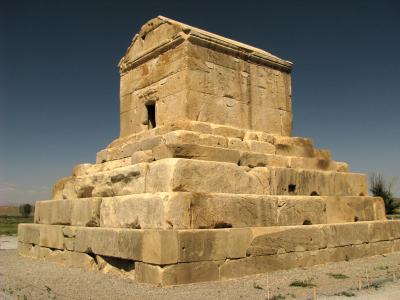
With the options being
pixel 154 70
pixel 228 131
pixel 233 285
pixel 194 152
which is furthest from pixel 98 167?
pixel 233 285

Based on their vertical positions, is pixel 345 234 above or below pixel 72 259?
above

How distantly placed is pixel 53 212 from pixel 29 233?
1.17 metres

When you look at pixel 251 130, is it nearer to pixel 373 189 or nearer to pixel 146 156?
pixel 146 156

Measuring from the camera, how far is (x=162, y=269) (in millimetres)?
5730

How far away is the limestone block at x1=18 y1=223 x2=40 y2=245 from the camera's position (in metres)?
9.61

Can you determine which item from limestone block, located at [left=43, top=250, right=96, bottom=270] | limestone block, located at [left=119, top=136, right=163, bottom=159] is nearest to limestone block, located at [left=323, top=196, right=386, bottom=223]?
limestone block, located at [left=119, top=136, right=163, bottom=159]

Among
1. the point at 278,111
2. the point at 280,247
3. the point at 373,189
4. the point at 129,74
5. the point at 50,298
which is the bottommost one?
the point at 50,298

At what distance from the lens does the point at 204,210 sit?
21.1ft

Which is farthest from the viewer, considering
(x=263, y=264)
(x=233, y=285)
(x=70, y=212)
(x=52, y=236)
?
(x=52, y=236)

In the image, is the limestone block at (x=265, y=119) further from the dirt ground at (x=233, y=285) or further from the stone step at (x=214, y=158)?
the dirt ground at (x=233, y=285)

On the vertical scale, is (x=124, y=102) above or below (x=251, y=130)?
above

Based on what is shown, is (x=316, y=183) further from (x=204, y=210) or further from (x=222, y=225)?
(x=204, y=210)

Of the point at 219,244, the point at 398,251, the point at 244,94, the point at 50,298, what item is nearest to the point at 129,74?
the point at 244,94

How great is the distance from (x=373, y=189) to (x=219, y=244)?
43.6ft
